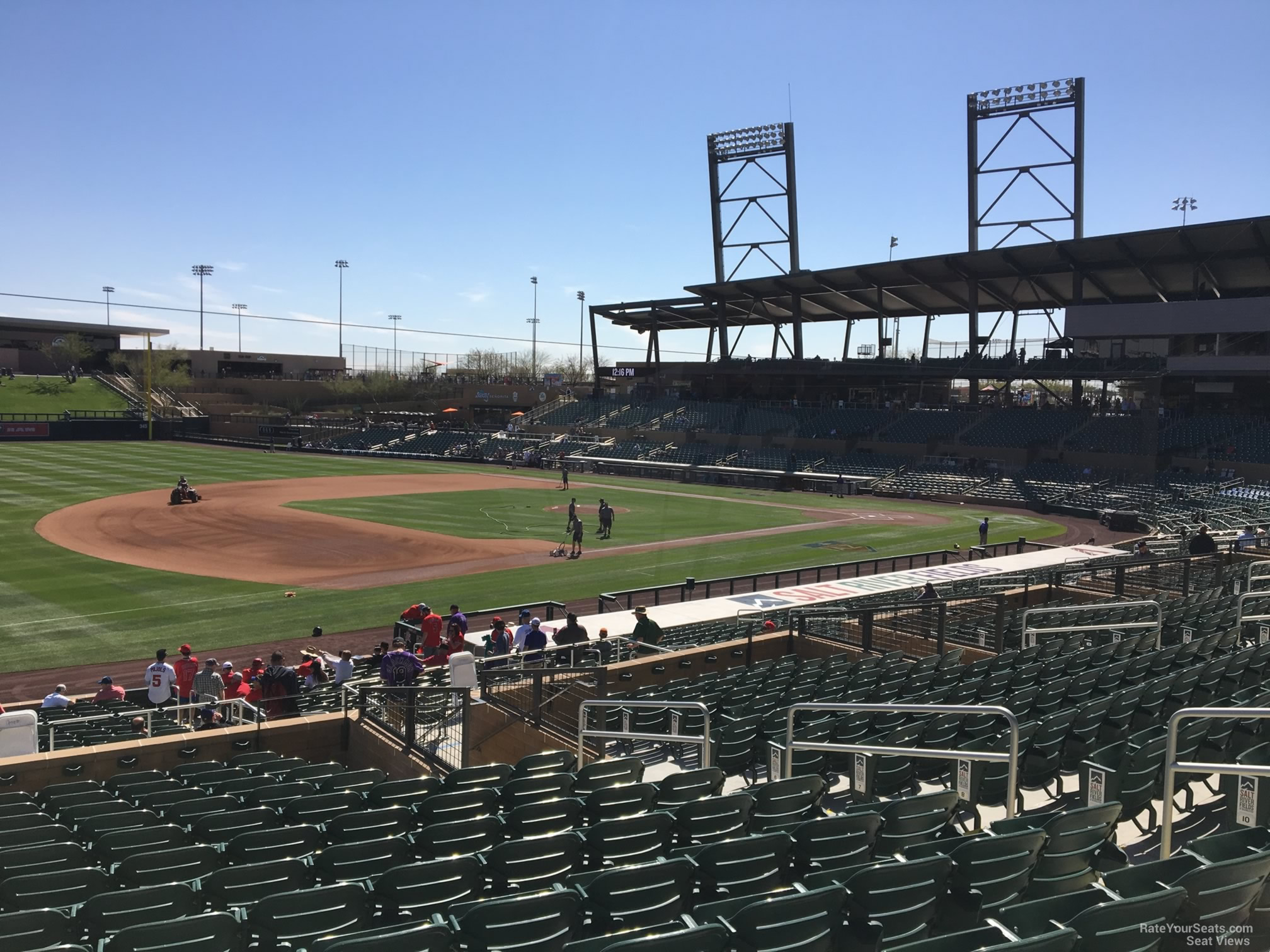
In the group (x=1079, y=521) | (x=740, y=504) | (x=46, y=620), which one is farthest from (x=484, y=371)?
(x=46, y=620)

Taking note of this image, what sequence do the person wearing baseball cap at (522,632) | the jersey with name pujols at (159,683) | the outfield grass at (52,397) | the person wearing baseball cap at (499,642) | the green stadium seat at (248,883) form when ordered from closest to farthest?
the green stadium seat at (248,883) < the jersey with name pujols at (159,683) < the person wearing baseball cap at (499,642) < the person wearing baseball cap at (522,632) < the outfield grass at (52,397)

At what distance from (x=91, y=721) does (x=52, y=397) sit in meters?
98.9

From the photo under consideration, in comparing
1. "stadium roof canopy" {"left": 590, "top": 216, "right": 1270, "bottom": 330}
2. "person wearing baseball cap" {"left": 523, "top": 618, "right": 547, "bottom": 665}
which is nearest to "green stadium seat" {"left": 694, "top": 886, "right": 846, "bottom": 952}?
Result: "person wearing baseball cap" {"left": 523, "top": 618, "right": 547, "bottom": 665}

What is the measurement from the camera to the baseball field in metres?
24.1

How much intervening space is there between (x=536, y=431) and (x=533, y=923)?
271 feet

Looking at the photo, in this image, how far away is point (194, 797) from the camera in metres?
8.33

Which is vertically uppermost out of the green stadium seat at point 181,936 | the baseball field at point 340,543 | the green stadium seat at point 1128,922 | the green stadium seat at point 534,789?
the green stadium seat at point 1128,922

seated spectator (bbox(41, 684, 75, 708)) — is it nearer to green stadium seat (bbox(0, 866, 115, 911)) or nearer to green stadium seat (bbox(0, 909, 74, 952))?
green stadium seat (bbox(0, 866, 115, 911))

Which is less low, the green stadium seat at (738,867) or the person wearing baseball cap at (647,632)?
the green stadium seat at (738,867)

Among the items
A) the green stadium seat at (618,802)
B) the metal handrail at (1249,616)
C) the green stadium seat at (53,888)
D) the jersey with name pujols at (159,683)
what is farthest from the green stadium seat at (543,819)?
the jersey with name pujols at (159,683)

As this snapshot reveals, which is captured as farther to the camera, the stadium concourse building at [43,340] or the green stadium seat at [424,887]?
the stadium concourse building at [43,340]

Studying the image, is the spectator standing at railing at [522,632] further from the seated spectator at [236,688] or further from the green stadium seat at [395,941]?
the green stadium seat at [395,941]

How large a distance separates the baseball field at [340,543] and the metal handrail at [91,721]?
8.18m

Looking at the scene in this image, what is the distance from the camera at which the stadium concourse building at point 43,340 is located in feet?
371
